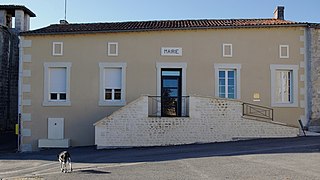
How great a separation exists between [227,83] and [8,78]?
13.8 meters

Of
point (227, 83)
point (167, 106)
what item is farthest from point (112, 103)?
point (227, 83)

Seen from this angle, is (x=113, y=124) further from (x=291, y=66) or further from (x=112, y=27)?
(x=291, y=66)

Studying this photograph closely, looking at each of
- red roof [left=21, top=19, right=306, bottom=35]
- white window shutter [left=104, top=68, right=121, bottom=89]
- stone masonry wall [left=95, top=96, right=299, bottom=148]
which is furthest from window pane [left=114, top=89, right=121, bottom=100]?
red roof [left=21, top=19, right=306, bottom=35]

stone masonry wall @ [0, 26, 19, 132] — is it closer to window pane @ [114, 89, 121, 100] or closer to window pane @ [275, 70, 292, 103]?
window pane @ [114, 89, 121, 100]

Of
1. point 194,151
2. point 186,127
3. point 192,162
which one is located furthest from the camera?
point 186,127

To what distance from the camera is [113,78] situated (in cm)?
1786

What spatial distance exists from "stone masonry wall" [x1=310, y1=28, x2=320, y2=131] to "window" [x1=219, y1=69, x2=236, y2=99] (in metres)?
3.60

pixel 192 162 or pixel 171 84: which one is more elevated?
pixel 171 84

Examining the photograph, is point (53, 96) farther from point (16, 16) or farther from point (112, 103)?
point (16, 16)

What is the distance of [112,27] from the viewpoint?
18.4 metres

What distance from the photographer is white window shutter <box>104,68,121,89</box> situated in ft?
58.5

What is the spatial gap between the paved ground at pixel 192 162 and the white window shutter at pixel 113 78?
331cm

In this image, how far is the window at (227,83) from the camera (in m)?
17.8

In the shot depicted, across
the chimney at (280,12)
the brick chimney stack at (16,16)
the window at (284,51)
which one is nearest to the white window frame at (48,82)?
the brick chimney stack at (16,16)
